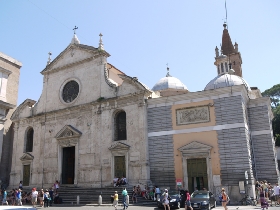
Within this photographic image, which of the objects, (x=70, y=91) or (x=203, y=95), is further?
(x=70, y=91)

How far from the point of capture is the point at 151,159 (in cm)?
2167

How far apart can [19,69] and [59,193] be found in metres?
16.8

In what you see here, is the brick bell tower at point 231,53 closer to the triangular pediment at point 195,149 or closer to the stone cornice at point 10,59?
the triangular pediment at point 195,149

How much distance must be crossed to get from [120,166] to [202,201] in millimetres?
9060

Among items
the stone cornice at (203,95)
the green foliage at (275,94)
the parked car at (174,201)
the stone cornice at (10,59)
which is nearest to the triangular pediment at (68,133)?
the stone cornice at (203,95)

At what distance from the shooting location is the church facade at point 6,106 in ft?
96.1

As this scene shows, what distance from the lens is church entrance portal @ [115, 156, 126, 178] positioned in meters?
22.5

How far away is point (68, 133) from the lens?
85.4 ft

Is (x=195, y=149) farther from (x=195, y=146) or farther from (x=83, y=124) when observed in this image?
(x=83, y=124)

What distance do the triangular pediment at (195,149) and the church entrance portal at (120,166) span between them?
4.85 metres

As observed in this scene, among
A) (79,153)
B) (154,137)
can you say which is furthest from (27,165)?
(154,137)

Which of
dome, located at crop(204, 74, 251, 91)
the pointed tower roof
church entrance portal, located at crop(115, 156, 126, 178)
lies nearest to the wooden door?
church entrance portal, located at crop(115, 156, 126, 178)

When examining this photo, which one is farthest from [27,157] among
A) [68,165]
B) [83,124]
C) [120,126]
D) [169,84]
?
[169,84]

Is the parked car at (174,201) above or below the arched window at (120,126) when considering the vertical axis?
below
